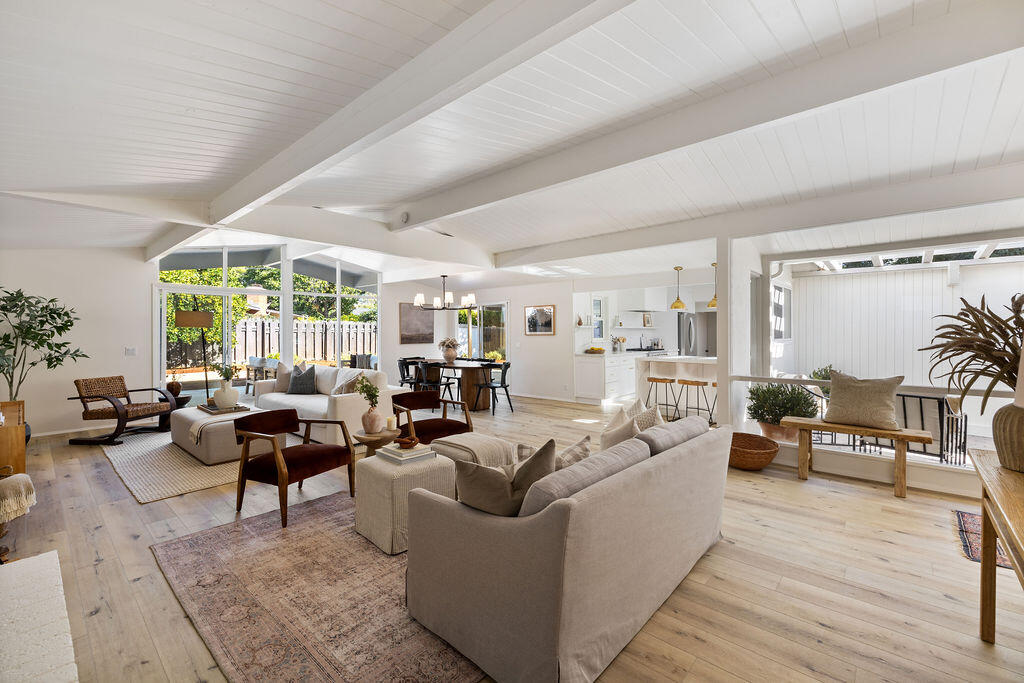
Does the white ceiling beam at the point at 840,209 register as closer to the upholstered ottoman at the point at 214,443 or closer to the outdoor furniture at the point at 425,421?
the outdoor furniture at the point at 425,421

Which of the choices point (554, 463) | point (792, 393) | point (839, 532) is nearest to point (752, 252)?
point (792, 393)

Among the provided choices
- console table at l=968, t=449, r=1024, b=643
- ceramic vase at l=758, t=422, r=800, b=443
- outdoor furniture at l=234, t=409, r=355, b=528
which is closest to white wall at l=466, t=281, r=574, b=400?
ceramic vase at l=758, t=422, r=800, b=443

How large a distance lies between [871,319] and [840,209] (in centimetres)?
224

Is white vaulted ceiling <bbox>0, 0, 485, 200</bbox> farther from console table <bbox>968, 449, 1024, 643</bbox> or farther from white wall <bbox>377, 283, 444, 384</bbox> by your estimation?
white wall <bbox>377, 283, 444, 384</bbox>

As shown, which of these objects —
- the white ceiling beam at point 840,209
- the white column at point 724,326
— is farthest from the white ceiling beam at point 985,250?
the white column at point 724,326

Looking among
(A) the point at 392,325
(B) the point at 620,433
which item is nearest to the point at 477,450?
(B) the point at 620,433

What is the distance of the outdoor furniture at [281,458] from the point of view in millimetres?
3086

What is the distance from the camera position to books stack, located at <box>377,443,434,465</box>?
291 centimetres

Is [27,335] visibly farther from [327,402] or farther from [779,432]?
[779,432]

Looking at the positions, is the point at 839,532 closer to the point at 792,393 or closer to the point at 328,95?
the point at 792,393

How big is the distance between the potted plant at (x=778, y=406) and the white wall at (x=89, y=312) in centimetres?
799

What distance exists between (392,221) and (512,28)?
400 cm

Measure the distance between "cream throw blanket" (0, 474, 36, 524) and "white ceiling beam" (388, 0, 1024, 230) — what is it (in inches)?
150

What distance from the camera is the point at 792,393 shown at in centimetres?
460
